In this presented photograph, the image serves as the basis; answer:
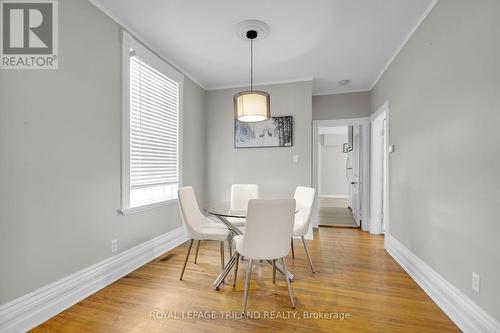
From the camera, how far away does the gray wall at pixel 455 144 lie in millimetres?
1490

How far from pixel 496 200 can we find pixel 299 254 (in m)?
2.17

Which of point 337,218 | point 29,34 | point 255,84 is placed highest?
point 255,84

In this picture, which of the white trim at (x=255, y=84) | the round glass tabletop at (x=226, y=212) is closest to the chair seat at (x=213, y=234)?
the round glass tabletop at (x=226, y=212)

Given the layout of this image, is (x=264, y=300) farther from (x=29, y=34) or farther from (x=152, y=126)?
(x=29, y=34)

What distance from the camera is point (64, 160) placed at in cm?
192

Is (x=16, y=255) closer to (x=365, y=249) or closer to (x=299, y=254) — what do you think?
(x=299, y=254)

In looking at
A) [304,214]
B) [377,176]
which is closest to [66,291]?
[304,214]

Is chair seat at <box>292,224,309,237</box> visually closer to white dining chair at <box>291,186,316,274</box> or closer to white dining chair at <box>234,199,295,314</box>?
white dining chair at <box>291,186,316,274</box>

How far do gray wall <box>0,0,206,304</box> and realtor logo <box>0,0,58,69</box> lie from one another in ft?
0.18

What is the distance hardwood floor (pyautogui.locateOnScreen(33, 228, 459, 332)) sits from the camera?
1742 millimetres

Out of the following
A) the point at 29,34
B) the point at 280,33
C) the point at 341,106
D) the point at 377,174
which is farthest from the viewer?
the point at 341,106

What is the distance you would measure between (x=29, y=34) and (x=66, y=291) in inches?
79.1

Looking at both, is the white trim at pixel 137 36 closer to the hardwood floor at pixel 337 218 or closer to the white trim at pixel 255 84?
the white trim at pixel 255 84

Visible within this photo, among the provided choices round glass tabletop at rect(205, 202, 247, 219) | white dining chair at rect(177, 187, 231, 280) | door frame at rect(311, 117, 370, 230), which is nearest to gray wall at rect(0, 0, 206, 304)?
white dining chair at rect(177, 187, 231, 280)
